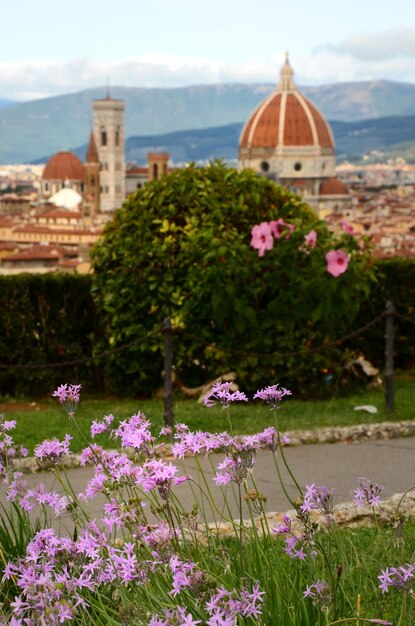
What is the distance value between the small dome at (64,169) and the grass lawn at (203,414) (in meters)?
142

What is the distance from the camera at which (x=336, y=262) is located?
23.5 feet

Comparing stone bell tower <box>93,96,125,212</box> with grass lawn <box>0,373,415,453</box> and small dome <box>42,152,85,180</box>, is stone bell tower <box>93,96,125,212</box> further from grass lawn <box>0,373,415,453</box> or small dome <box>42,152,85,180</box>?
grass lawn <box>0,373,415,453</box>

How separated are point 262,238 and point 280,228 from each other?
0.72ft

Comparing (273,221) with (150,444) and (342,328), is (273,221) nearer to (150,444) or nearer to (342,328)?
(342,328)

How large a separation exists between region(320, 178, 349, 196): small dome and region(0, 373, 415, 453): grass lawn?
116761 millimetres

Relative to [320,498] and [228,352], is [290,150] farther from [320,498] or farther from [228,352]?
[320,498]

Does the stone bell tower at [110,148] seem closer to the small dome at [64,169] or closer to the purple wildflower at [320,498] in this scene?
the small dome at [64,169]

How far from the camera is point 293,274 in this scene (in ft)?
23.4

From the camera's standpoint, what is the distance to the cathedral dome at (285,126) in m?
120

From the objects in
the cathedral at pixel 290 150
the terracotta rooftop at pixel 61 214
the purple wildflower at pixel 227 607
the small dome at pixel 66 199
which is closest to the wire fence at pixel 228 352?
the purple wildflower at pixel 227 607

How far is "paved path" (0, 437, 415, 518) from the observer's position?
4852 mm

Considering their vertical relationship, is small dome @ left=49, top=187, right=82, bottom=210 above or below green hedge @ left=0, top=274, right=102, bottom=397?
below

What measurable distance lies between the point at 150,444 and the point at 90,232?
3640 inches

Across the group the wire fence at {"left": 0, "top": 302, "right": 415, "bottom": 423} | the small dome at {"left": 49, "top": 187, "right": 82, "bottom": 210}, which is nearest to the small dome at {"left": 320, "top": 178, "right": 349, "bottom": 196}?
the small dome at {"left": 49, "top": 187, "right": 82, "bottom": 210}
